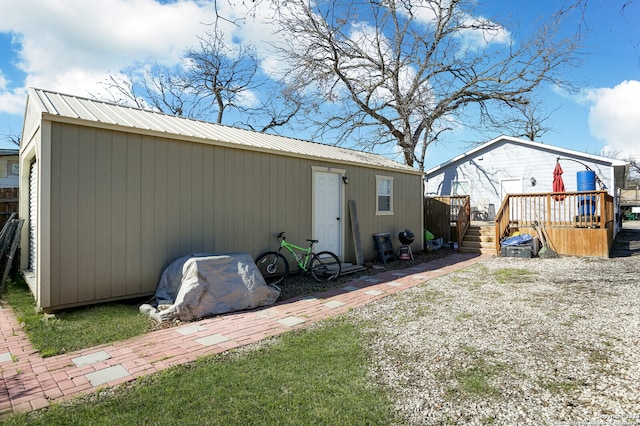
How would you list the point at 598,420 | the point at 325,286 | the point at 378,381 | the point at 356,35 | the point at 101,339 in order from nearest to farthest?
the point at 598,420 < the point at 378,381 < the point at 101,339 < the point at 325,286 < the point at 356,35

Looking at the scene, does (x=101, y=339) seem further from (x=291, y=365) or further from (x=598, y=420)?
(x=598, y=420)

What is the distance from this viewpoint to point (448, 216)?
11.4 metres

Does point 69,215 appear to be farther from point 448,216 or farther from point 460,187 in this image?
point 460,187

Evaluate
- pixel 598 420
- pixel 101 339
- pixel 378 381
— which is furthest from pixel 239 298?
pixel 598 420

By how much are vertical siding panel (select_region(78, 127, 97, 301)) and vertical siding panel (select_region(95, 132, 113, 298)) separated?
0.04 meters

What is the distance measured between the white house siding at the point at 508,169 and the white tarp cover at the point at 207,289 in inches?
525

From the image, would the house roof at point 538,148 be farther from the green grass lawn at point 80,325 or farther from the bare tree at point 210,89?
the green grass lawn at point 80,325

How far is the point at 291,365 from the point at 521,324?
8.86 feet

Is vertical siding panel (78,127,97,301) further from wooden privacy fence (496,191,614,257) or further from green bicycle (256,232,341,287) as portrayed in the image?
wooden privacy fence (496,191,614,257)

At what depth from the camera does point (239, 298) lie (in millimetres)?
4641

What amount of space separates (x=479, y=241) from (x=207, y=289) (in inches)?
345

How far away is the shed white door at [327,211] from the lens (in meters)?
7.30

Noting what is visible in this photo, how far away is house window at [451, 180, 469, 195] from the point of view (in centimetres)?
1605

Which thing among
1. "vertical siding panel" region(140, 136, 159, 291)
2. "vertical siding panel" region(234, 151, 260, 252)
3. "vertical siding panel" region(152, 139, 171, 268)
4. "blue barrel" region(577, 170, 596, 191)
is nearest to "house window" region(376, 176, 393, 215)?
"vertical siding panel" region(234, 151, 260, 252)
